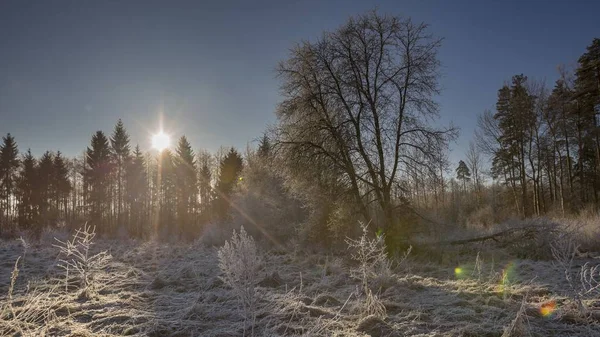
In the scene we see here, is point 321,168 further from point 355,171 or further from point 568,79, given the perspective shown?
point 568,79

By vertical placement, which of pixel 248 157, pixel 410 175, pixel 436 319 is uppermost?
pixel 248 157

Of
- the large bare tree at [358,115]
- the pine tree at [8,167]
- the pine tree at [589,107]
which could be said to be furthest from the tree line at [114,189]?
the pine tree at [589,107]

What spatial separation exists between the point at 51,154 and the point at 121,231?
67.2ft

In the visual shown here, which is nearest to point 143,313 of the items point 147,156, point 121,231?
point 121,231

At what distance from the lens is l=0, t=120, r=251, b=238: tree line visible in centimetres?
3453

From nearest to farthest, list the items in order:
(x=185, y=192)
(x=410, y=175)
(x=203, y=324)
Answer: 1. (x=203, y=324)
2. (x=410, y=175)
3. (x=185, y=192)

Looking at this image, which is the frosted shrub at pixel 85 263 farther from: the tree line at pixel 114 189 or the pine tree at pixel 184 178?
the pine tree at pixel 184 178

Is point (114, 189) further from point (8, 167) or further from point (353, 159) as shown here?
point (353, 159)

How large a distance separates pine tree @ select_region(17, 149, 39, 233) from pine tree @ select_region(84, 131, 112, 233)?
4.83 meters

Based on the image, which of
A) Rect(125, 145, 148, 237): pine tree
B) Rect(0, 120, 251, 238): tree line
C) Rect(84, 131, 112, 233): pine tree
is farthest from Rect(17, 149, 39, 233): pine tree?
Rect(125, 145, 148, 237): pine tree

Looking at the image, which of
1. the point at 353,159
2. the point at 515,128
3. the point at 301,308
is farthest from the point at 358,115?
the point at 515,128

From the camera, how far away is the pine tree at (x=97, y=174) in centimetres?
3547

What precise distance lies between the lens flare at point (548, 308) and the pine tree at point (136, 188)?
3914cm

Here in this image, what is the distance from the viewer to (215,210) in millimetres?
37781
